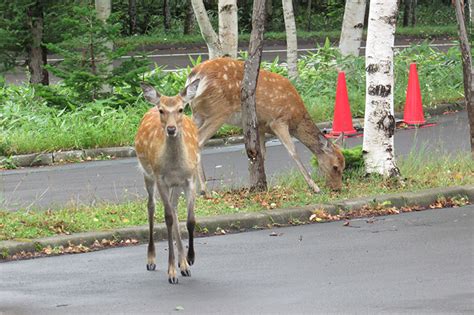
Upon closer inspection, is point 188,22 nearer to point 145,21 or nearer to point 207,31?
point 145,21

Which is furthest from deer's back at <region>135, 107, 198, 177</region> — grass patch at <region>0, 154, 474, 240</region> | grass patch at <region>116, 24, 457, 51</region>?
grass patch at <region>116, 24, 457, 51</region>

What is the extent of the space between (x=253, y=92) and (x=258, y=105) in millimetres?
916

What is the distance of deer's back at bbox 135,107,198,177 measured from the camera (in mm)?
10469

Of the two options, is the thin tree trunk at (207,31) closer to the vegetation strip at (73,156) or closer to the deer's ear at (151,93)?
the vegetation strip at (73,156)

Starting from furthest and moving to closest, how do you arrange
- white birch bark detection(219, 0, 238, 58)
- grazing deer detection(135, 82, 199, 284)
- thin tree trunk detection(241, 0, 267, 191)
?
white birch bark detection(219, 0, 238, 58)
thin tree trunk detection(241, 0, 267, 191)
grazing deer detection(135, 82, 199, 284)

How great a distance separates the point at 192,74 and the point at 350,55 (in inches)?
341

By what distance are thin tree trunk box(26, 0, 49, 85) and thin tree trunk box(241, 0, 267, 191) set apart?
7573 mm

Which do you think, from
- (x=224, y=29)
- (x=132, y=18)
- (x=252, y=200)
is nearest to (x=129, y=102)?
(x=224, y=29)

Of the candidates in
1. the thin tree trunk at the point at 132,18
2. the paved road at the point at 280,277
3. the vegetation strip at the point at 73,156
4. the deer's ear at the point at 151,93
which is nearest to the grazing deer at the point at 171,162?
the deer's ear at the point at 151,93

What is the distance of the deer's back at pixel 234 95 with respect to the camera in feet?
49.2

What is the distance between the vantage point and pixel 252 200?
13312mm

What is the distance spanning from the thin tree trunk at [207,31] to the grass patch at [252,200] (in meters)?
5.95

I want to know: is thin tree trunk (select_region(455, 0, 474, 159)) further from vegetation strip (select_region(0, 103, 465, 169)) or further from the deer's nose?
the deer's nose

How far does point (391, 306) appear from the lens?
29.2 ft
